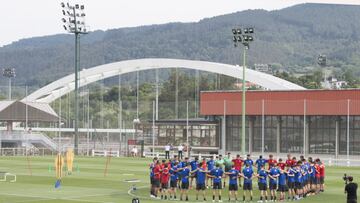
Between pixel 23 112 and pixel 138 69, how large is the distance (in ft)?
107

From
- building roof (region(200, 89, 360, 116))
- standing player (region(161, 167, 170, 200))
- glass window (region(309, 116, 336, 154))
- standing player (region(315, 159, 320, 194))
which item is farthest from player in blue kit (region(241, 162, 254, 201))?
glass window (region(309, 116, 336, 154))

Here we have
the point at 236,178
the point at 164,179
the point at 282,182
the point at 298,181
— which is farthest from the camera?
the point at 164,179

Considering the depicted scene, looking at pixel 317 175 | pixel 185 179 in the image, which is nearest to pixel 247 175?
pixel 185 179

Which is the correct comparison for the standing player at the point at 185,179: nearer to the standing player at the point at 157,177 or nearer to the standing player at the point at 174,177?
the standing player at the point at 174,177

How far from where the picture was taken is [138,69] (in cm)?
13162

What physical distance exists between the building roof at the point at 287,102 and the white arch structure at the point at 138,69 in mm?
26753

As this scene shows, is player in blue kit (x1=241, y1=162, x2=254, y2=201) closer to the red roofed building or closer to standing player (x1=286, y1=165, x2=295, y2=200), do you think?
standing player (x1=286, y1=165, x2=295, y2=200)

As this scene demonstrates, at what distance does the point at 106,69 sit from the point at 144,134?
47920mm

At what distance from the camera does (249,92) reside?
80.8 m

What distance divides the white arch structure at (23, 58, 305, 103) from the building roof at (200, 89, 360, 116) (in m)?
26.8

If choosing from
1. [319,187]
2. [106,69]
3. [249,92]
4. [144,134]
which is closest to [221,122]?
Result: [249,92]

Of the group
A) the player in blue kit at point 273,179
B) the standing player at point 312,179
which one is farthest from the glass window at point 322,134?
the player in blue kit at point 273,179

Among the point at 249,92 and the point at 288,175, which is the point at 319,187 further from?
the point at 249,92

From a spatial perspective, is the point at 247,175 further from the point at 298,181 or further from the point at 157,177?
the point at 157,177
